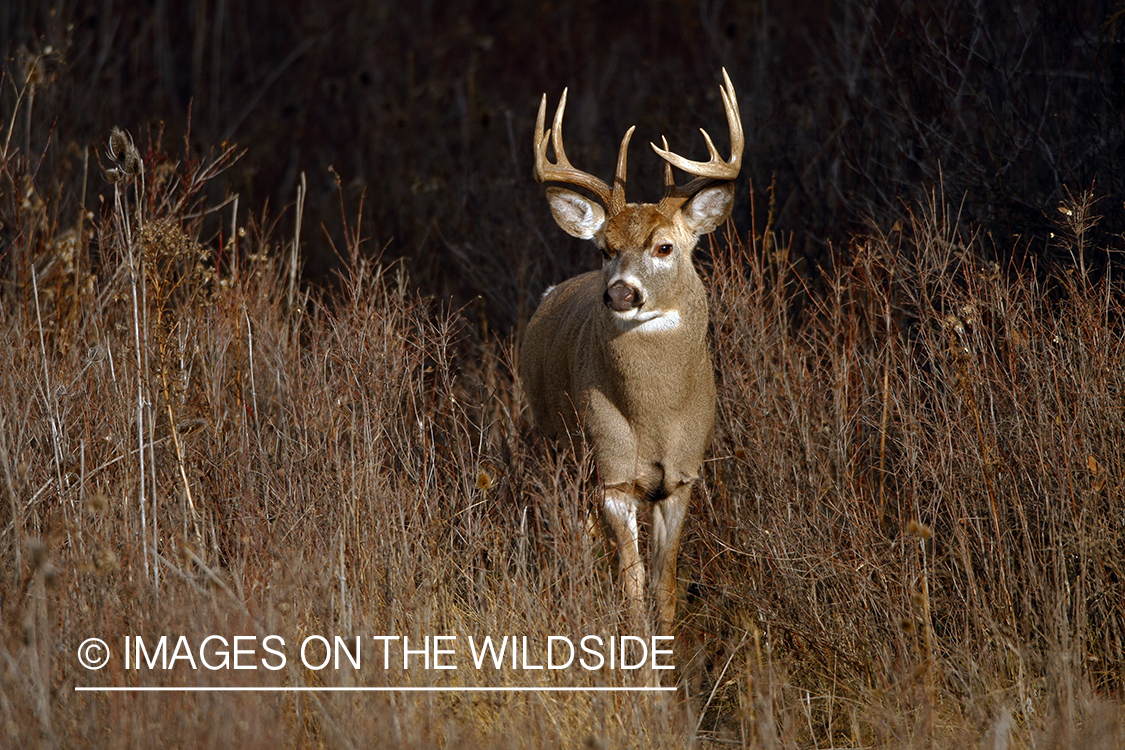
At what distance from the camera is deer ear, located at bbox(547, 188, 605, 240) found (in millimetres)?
5266

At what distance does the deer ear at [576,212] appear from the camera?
207 inches

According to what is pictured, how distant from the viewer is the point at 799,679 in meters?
4.60

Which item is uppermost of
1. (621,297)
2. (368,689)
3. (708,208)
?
(708,208)

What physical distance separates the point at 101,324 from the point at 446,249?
3555mm

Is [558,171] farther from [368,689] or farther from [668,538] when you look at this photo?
[368,689]

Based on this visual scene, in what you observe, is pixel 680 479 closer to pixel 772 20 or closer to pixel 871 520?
pixel 871 520

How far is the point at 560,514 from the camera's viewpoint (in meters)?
4.62

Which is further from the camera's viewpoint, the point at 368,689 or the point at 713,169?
the point at 713,169

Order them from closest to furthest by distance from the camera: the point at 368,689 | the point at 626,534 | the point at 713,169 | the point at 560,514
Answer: the point at 368,689
the point at 560,514
the point at 626,534
the point at 713,169

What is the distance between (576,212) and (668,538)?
1.49m

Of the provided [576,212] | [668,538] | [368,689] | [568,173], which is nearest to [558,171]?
[568,173]


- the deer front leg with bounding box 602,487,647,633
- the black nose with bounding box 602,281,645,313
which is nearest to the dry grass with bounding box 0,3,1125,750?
the deer front leg with bounding box 602,487,647,633

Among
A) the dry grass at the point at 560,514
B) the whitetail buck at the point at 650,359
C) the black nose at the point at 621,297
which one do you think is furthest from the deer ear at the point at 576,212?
the dry grass at the point at 560,514

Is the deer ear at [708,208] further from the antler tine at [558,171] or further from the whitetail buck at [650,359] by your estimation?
the antler tine at [558,171]
